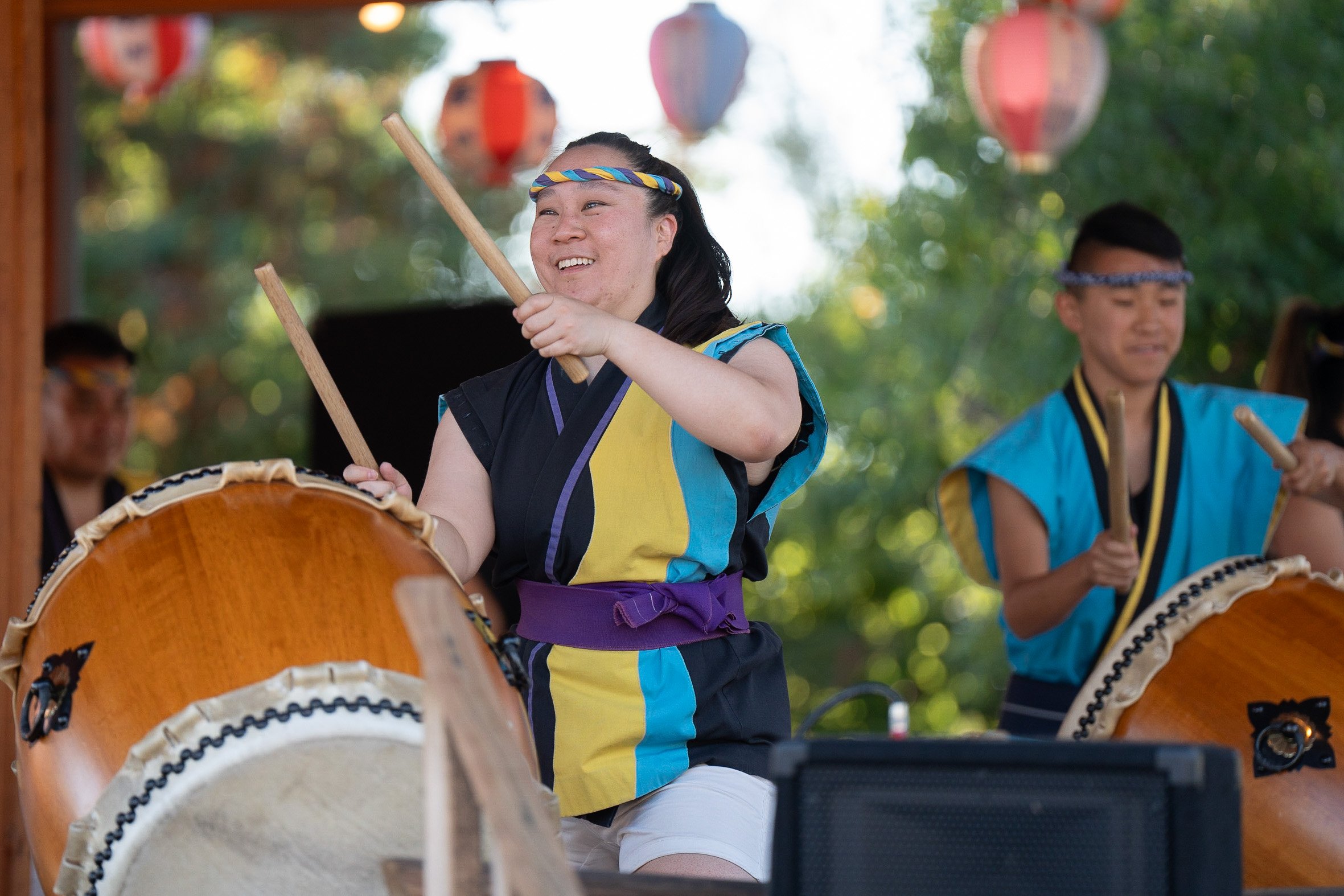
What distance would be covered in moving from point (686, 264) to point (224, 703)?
34.5 inches

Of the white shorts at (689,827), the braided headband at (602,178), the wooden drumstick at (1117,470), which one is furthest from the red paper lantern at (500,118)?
the white shorts at (689,827)

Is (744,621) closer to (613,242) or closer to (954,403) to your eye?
(613,242)

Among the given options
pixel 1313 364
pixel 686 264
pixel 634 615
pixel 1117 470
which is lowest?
pixel 634 615

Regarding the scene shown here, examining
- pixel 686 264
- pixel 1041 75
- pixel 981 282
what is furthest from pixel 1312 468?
pixel 981 282

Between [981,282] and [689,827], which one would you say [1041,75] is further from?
[689,827]

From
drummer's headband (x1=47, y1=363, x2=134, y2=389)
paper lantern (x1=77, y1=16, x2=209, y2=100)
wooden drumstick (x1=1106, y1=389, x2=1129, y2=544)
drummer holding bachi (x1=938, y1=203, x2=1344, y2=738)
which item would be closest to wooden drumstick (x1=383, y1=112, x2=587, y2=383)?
wooden drumstick (x1=1106, y1=389, x2=1129, y2=544)

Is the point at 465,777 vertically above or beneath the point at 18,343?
beneath

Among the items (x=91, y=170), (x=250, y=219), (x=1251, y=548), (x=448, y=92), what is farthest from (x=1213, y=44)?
(x=91, y=170)

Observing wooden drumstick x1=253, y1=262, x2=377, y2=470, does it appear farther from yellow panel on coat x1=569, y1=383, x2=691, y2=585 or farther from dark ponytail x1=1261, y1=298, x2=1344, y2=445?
dark ponytail x1=1261, y1=298, x2=1344, y2=445

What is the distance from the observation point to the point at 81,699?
1413mm

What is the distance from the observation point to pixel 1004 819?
3.82 ft

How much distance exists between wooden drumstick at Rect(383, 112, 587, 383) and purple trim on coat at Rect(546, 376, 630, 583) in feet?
0.22

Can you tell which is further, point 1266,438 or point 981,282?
point 981,282

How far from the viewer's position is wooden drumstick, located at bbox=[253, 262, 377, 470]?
1864mm
